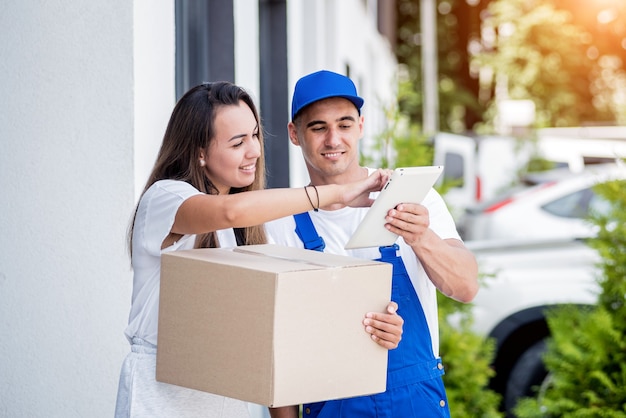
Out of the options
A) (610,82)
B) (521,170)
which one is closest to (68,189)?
(521,170)

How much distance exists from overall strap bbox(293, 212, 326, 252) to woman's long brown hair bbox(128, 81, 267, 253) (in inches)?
10.5

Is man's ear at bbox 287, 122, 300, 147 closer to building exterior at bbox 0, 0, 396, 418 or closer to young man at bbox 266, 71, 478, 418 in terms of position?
young man at bbox 266, 71, 478, 418

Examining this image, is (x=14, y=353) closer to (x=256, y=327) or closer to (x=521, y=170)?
(x=256, y=327)

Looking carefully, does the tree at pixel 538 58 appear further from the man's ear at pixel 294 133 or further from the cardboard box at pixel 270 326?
the cardboard box at pixel 270 326

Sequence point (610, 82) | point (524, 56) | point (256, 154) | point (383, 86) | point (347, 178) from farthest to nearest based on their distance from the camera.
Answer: point (610, 82), point (524, 56), point (383, 86), point (347, 178), point (256, 154)

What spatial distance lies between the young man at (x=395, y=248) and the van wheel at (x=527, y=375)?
11.2ft

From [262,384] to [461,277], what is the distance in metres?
0.74

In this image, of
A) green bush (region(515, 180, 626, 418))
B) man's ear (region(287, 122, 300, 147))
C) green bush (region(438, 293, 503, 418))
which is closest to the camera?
man's ear (region(287, 122, 300, 147))

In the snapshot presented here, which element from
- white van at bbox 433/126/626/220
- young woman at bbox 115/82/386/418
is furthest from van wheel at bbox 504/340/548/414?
white van at bbox 433/126/626/220

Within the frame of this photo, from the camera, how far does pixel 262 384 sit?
1995mm

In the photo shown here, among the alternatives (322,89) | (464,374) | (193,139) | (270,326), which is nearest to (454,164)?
(464,374)

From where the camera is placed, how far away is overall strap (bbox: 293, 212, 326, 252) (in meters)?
2.56

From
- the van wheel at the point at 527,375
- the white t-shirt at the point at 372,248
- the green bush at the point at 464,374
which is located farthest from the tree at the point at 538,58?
the white t-shirt at the point at 372,248

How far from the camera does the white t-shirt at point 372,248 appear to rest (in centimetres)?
257
